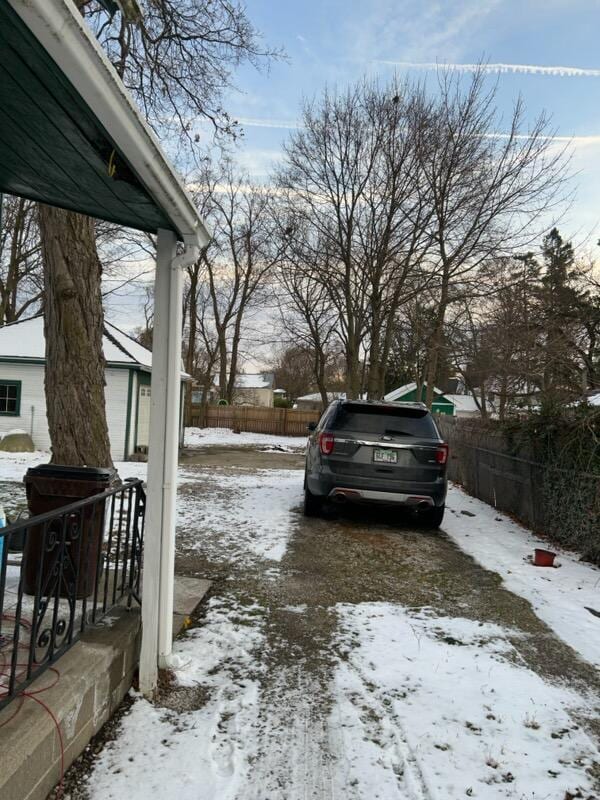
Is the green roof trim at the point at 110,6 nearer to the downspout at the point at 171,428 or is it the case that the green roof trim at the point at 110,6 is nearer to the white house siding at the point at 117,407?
the downspout at the point at 171,428

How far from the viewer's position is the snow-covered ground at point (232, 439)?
951 inches

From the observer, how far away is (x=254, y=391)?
2724 inches

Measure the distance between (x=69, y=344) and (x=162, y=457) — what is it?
3.45 metres

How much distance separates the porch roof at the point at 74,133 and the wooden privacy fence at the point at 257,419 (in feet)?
95.1

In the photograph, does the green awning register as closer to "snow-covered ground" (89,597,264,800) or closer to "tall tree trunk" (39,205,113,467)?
"snow-covered ground" (89,597,264,800)

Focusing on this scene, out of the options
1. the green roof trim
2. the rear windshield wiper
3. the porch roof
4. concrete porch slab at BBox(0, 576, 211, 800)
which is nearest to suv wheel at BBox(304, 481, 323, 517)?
the rear windshield wiper

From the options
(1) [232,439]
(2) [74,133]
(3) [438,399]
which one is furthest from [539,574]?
(3) [438,399]

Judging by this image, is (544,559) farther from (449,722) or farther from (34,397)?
(34,397)

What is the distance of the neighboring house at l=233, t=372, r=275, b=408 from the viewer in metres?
64.9

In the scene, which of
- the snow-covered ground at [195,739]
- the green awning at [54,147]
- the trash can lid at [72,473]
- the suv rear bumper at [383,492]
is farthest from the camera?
the suv rear bumper at [383,492]

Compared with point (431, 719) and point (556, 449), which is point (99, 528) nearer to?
point (431, 719)

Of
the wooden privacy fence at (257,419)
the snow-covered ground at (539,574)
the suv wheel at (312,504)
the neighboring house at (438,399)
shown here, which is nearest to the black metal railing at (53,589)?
the snow-covered ground at (539,574)

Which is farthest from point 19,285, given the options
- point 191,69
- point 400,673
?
point 400,673

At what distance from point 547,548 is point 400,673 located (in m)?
4.21
